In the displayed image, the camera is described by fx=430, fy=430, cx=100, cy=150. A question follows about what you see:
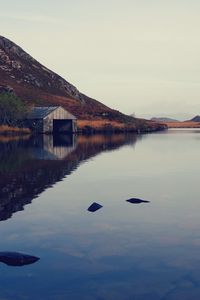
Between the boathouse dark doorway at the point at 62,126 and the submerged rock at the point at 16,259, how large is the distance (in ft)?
397

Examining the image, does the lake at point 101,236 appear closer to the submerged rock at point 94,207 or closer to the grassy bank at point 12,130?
the submerged rock at point 94,207

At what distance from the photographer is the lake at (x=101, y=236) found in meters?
14.4

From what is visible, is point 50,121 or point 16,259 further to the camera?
point 50,121

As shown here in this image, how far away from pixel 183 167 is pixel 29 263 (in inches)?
1302

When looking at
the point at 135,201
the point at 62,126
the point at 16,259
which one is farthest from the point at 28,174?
the point at 62,126

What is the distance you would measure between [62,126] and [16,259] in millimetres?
122148

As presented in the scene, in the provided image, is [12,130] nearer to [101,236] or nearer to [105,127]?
[105,127]

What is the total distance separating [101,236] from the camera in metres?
20.1

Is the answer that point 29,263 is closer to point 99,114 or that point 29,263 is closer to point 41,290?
point 41,290

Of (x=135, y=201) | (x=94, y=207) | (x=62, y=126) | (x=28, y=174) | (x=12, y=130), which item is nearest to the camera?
(x=94, y=207)

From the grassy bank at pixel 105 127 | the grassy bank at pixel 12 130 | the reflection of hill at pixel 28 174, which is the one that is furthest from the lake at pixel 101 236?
the grassy bank at pixel 105 127

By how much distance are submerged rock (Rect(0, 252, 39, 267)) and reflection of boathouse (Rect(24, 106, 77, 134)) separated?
11309cm

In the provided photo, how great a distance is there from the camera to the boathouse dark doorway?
5404 inches

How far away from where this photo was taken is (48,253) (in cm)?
1770
